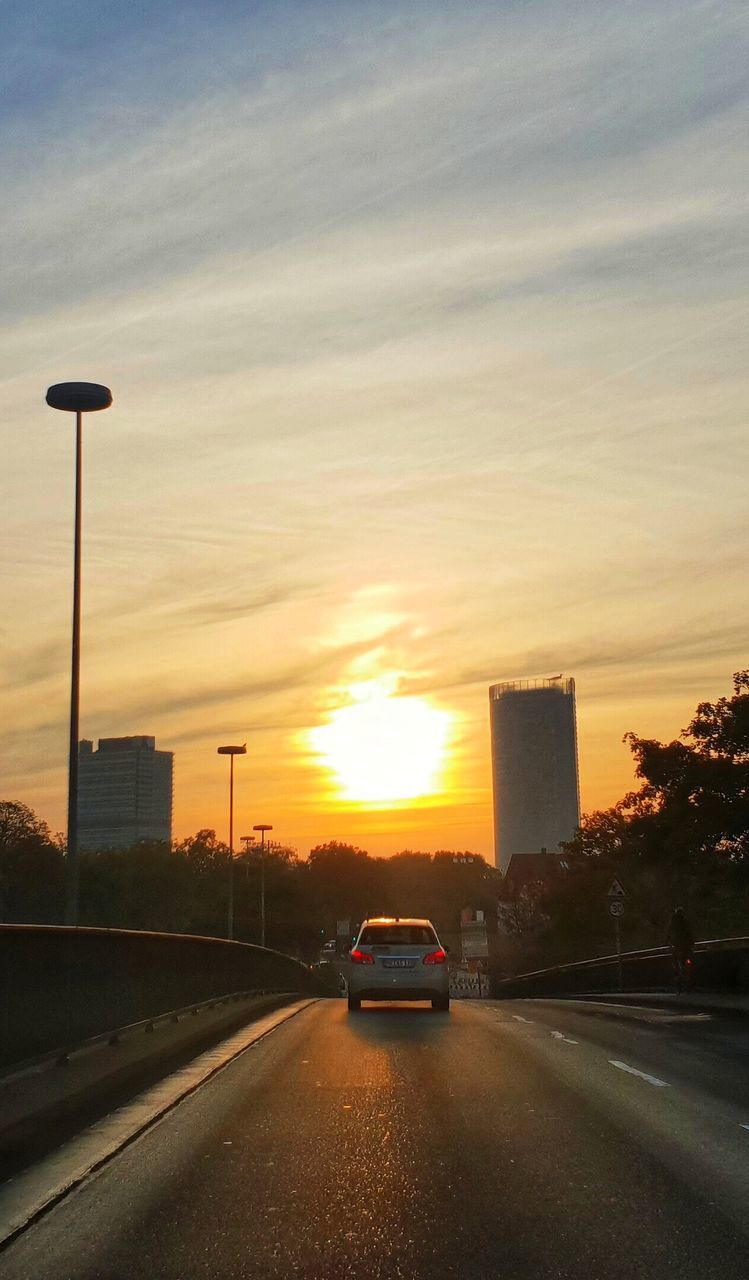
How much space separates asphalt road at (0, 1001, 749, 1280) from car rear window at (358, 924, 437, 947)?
9.82 meters

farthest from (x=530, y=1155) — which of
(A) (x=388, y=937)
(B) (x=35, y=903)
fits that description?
(B) (x=35, y=903)

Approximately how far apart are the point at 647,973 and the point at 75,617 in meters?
21.6

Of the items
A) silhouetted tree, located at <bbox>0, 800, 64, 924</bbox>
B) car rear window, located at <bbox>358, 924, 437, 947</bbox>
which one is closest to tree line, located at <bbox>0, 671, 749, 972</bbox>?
silhouetted tree, located at <bbox>0, 800, 64, 924</bbox>

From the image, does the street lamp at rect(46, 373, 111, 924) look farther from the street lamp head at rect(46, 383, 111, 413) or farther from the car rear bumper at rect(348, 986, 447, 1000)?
the car rear bumper at rect(348, 986, 447, 1000)

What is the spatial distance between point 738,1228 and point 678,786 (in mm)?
24890

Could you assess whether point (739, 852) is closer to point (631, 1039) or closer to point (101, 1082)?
point (631, 1039)

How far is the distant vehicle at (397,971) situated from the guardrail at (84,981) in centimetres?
291

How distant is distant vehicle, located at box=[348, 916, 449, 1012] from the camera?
75.9ft

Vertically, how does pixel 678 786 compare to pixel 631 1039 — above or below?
above

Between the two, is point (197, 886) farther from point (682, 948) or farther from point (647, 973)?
point (682, 948)

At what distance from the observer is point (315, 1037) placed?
17531 mm

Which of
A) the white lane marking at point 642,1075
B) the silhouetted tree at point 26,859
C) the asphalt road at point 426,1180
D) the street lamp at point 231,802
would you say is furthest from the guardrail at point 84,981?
the silhouetted tree at point 26,859

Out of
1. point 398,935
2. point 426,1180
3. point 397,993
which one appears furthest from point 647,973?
point 426,1180

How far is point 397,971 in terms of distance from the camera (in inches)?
911
